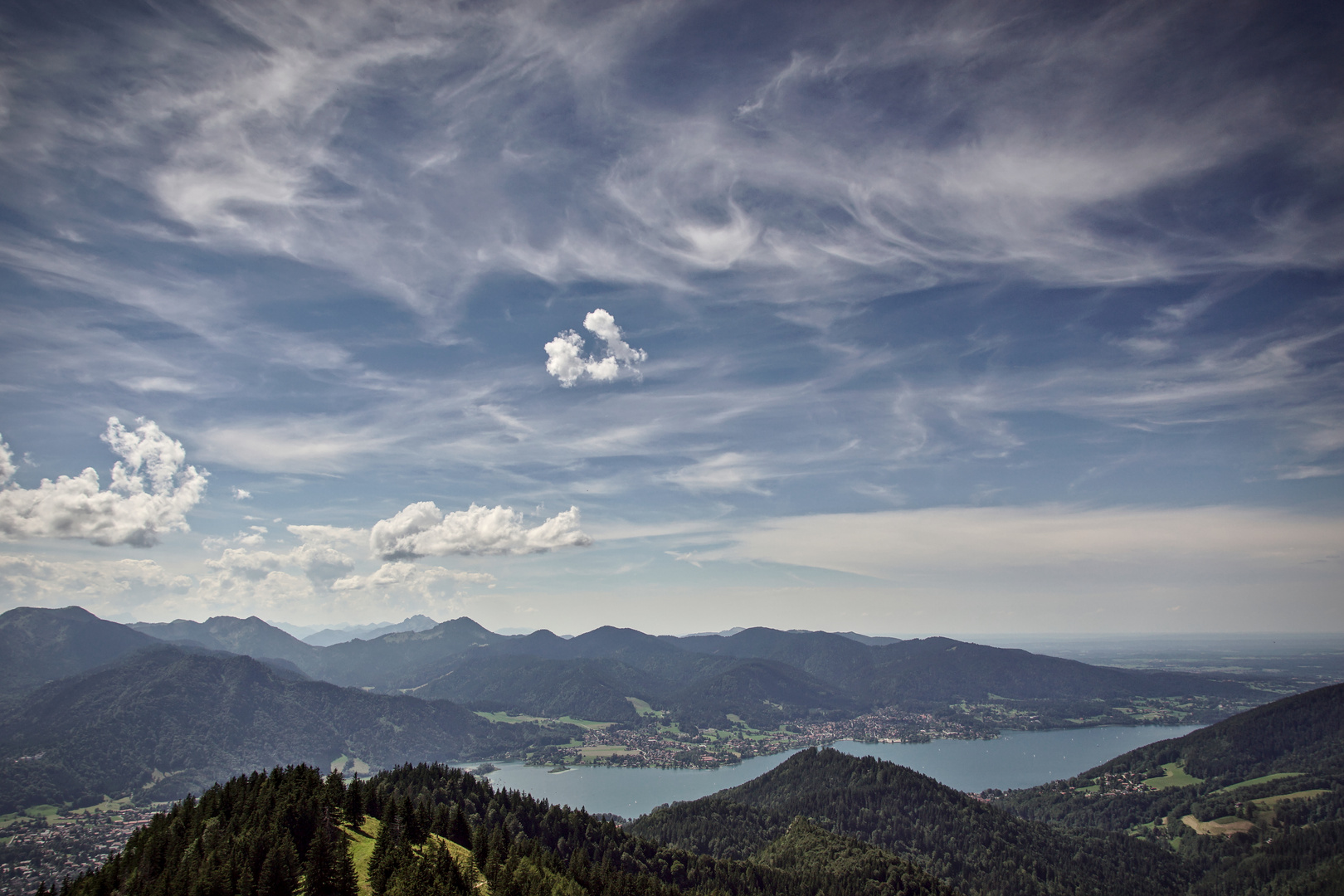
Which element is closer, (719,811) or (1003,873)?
(1003,873)

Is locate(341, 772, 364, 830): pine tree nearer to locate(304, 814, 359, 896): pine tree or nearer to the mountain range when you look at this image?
the mountain range

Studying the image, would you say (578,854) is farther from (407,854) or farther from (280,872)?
(280,872)

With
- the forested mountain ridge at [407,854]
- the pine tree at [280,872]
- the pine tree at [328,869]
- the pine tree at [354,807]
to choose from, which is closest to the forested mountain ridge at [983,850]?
the forested mountain ridge at [407,854]

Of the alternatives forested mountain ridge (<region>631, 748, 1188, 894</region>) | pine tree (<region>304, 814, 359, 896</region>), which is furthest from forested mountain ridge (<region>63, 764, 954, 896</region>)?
forested mountain ridge (<region>631, 748, 1188, 894</region>)

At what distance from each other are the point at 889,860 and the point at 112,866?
134m

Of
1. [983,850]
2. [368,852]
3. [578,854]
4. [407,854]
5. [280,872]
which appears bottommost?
[983,850]

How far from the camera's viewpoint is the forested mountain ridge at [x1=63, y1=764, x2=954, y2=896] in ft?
198

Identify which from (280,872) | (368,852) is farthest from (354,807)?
(280,872)

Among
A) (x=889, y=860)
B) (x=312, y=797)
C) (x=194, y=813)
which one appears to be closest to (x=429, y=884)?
(x=312, y=797)

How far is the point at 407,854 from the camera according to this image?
68.9m

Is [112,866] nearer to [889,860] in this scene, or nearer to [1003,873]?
[889,860]

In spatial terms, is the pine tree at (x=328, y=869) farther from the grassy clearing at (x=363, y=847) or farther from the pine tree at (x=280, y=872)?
the grassy clearing at (x=363, y=847)

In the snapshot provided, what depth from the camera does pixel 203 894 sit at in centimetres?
5650

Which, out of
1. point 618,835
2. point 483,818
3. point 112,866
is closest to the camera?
point 112,866
